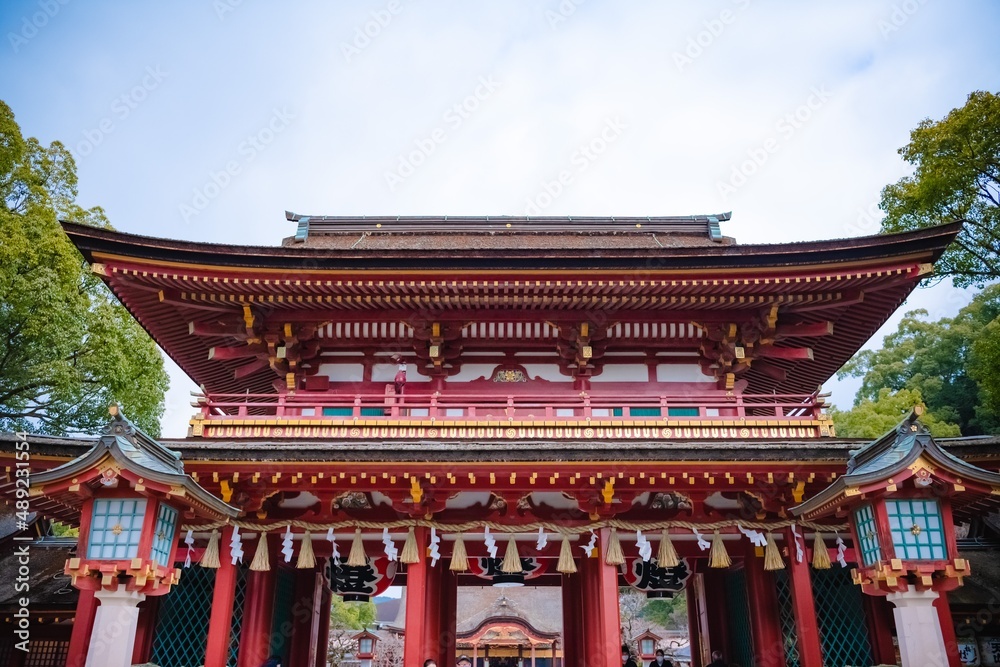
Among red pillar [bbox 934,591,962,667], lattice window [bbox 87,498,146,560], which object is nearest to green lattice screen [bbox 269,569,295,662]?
lattice window [bbox 87,498,146,560]

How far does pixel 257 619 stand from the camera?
1133 cm

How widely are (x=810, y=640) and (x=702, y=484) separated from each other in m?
2.76

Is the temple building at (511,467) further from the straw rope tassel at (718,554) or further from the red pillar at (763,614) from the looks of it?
the straw rope tassel at (718,554)

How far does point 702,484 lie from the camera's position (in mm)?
10930

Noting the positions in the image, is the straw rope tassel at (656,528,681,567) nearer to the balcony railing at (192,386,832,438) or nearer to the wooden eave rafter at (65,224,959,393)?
the balcony railing at (192,386,832,438)

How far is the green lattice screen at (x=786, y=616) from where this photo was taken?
11820 millimetres

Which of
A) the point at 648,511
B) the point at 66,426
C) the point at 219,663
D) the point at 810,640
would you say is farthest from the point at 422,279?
the point at 66,426

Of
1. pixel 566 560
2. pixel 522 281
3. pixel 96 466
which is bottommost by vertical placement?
pixel 566 560

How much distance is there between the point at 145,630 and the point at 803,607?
1086 cm

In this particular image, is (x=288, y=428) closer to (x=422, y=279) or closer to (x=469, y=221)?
(x=422, y=279)

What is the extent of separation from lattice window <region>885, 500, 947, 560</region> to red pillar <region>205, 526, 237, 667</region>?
964cm

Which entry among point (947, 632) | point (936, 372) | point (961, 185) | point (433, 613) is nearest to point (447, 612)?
point (433, 613)

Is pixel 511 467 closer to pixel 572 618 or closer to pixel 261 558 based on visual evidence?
pixel 261 558

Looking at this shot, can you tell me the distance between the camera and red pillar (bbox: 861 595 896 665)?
37.9 feet
